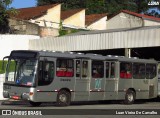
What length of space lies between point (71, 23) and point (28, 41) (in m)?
26.1

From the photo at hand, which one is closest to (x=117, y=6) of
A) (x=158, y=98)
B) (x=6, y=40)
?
(x=6, y=40)

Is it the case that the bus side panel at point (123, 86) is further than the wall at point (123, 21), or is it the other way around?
the wall at point (123, 21)

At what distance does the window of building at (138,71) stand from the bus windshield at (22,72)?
754 cm

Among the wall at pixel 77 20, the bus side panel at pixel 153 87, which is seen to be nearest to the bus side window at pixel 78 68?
the bus side panel at pixel 153 87

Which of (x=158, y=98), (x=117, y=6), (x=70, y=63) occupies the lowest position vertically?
(x=158, y=98)

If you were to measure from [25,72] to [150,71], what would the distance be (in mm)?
9607

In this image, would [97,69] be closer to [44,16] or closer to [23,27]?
[23,27]

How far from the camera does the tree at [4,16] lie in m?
50.3

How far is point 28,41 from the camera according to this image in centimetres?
3969

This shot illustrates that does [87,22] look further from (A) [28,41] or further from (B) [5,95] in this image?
(B) [5,95]

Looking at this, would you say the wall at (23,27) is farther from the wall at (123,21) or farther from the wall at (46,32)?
the wall at (123,21)

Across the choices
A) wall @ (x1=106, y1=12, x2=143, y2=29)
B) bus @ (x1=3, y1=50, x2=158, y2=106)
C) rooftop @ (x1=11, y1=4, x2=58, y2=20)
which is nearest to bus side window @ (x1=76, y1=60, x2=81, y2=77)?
bus @ (x1=3, y1=50, x2=158, y2=106)

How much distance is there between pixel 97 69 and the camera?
79.5ft

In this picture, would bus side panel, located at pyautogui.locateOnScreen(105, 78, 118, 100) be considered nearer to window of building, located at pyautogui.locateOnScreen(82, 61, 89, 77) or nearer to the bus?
the bus
